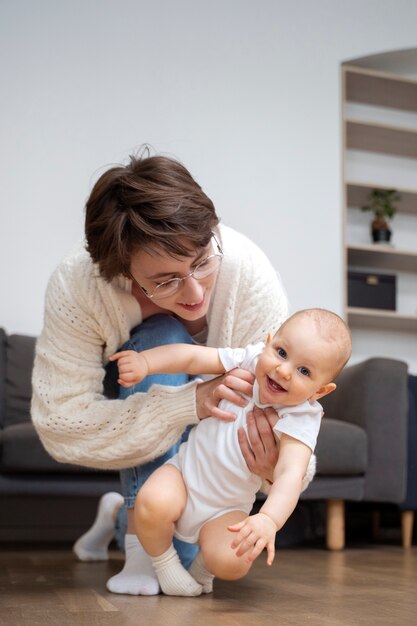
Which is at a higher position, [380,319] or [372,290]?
[372,290]

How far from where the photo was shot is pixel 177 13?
13.8ft

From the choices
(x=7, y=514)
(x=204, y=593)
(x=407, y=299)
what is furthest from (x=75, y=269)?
(x=407, y=299)

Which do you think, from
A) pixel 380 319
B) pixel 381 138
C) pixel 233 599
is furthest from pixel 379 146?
pixel 233 599

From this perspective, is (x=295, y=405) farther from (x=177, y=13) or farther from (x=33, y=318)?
(x=177, y=13)

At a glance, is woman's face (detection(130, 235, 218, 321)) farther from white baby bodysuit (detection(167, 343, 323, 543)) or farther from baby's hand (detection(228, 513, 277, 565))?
baby's hand (detection(228, 513, 277, 565))

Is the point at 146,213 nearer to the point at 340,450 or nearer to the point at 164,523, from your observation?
the point at 164,523

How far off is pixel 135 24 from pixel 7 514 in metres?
2.25

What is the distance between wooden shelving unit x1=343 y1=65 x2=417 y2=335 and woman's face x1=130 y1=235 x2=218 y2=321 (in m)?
2.76

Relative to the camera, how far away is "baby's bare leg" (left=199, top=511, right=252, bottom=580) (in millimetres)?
1448

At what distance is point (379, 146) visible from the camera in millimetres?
4578

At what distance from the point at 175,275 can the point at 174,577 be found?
52 cm

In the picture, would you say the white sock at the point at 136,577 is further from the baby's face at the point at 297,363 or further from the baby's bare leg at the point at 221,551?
the baby's face at the point at 297,363

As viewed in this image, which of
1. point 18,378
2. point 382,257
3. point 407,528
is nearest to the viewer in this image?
point 407,528

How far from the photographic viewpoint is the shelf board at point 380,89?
14.5 feet
